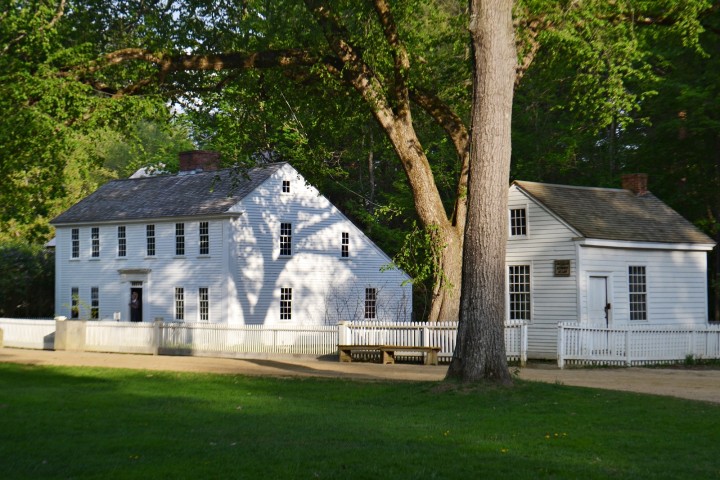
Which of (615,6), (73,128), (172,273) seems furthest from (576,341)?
(172,273)

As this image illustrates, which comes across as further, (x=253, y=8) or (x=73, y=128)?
(x=253, y=8)

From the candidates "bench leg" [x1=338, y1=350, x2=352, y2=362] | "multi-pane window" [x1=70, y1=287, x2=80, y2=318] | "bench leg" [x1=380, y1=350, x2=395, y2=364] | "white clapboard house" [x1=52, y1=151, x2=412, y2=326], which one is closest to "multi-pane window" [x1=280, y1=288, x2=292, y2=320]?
"white clapboard house" [x1=52, y1=151, x2=412, y2=326]

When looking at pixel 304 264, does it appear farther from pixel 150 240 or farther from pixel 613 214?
pixel 613 214

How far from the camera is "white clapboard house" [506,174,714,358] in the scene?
28297 mm

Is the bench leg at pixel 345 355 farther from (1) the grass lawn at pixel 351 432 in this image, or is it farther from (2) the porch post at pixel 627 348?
(1) the grass lawn at pixel 351 432

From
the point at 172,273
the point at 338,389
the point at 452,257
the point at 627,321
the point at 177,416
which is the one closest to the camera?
the point at 177,416

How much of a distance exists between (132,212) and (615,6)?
2720cm

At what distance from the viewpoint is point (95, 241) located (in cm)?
4659

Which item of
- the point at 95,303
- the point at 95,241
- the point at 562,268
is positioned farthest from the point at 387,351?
the point at 95,241

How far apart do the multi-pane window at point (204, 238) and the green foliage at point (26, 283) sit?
1240 centimetres

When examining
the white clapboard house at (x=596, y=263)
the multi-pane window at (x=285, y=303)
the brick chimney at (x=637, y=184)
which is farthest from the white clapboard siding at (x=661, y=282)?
the multi-pane window at (x=285, y=303)

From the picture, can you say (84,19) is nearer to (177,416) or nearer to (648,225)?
(177,416)

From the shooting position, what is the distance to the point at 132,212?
148 ft

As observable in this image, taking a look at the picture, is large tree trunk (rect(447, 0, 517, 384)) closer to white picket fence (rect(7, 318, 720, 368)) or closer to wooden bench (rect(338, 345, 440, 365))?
white picket fence (rect(7, 318, 720, 368))
